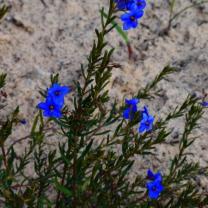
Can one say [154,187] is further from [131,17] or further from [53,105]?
[131,17]

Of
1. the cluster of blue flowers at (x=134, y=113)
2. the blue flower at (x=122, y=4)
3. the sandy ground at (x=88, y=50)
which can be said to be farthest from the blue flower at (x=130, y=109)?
the sandy ground at (x=88, y=50)

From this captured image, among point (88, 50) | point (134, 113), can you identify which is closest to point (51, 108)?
point (134, 113)

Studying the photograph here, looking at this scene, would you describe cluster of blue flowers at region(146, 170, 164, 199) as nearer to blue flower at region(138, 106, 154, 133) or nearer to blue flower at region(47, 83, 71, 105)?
blue flower at region(138, 106, 154, 133)

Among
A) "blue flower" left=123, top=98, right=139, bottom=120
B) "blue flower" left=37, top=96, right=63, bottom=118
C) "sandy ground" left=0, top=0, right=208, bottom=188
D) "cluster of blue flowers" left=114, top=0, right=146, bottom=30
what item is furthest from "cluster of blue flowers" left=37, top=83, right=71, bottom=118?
"sandy ground" left=0, top=0, right=208, bottom=188

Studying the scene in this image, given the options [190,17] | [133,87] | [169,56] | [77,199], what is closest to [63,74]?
[133,87]

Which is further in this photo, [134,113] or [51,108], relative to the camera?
[134,113]

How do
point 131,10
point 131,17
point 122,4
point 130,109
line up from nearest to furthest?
point 122,4 < point 131,10 < point 131,17 < point 130,109
